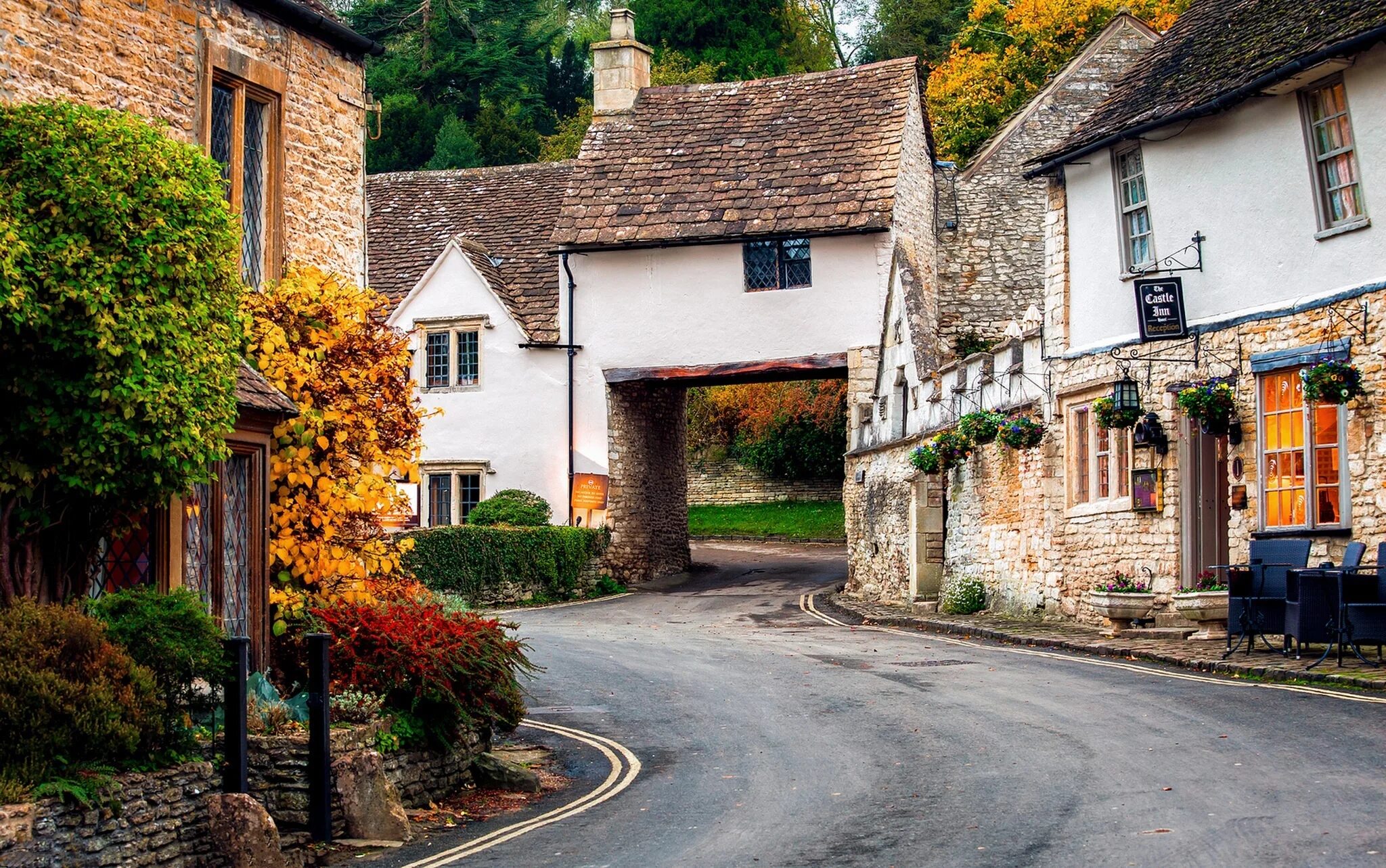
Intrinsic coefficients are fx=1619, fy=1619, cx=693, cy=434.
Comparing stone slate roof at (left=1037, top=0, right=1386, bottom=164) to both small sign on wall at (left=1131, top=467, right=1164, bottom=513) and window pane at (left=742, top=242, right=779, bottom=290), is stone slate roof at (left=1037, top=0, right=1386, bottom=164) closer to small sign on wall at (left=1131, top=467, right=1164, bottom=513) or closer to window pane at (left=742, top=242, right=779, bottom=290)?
small sign on wall at (left=1131, top=467, right=1164, bottom=513)

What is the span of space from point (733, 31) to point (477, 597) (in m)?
36.6

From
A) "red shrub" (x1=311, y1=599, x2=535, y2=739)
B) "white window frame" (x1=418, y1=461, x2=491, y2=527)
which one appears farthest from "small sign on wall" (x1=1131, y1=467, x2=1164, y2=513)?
"white window frame" (x1=418, y1=461, x2=491, y2=527)

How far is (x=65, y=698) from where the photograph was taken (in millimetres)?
9172

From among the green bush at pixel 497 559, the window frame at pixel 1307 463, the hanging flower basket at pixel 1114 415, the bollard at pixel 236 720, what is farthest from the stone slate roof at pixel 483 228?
the bollard at pixel 236 720

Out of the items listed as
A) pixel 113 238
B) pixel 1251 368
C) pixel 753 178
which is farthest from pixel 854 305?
pixel 113 238

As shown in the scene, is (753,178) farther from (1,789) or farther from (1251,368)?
(1,789)

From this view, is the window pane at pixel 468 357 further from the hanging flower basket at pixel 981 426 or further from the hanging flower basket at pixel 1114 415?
the hanging flower basket at pixel 1114 415

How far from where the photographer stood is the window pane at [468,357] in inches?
1457

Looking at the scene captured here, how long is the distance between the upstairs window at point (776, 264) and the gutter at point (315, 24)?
17456mm

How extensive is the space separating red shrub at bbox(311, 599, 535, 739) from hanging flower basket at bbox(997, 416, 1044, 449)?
441 inches

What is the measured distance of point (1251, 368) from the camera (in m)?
19.1

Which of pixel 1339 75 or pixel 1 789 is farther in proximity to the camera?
pixel 1339 75

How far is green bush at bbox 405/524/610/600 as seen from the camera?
1192 inches

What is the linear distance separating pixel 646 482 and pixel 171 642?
27.0 meters
